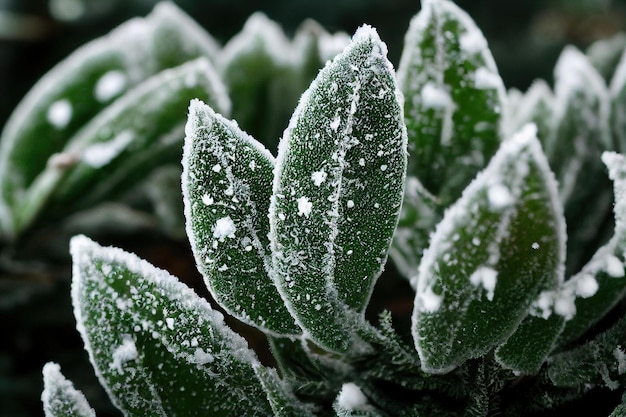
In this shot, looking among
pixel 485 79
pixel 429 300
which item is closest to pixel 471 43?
pixel 485 79

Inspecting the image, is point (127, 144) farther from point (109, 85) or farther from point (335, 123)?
point (335, 123)

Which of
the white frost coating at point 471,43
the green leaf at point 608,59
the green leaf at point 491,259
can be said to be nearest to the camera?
the green leaf at point 491,259

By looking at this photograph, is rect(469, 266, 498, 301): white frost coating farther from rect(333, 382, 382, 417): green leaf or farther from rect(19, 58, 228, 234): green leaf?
rect(19, 58, 228, 234): green leaf

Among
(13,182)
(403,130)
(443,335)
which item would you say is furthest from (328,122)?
(13,182)

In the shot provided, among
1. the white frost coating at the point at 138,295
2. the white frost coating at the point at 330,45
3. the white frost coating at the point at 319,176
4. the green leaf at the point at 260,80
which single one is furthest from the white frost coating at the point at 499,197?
the green leaf at the point at 260,80

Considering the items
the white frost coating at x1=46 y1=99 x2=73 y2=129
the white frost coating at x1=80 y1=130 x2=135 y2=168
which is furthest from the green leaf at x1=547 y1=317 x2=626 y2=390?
the white frost coating at x1=46 y1=99 x2=73 y2=129

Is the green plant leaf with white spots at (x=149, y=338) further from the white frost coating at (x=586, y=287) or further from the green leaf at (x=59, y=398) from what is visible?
the white frost coating at (x=586, y=287)
